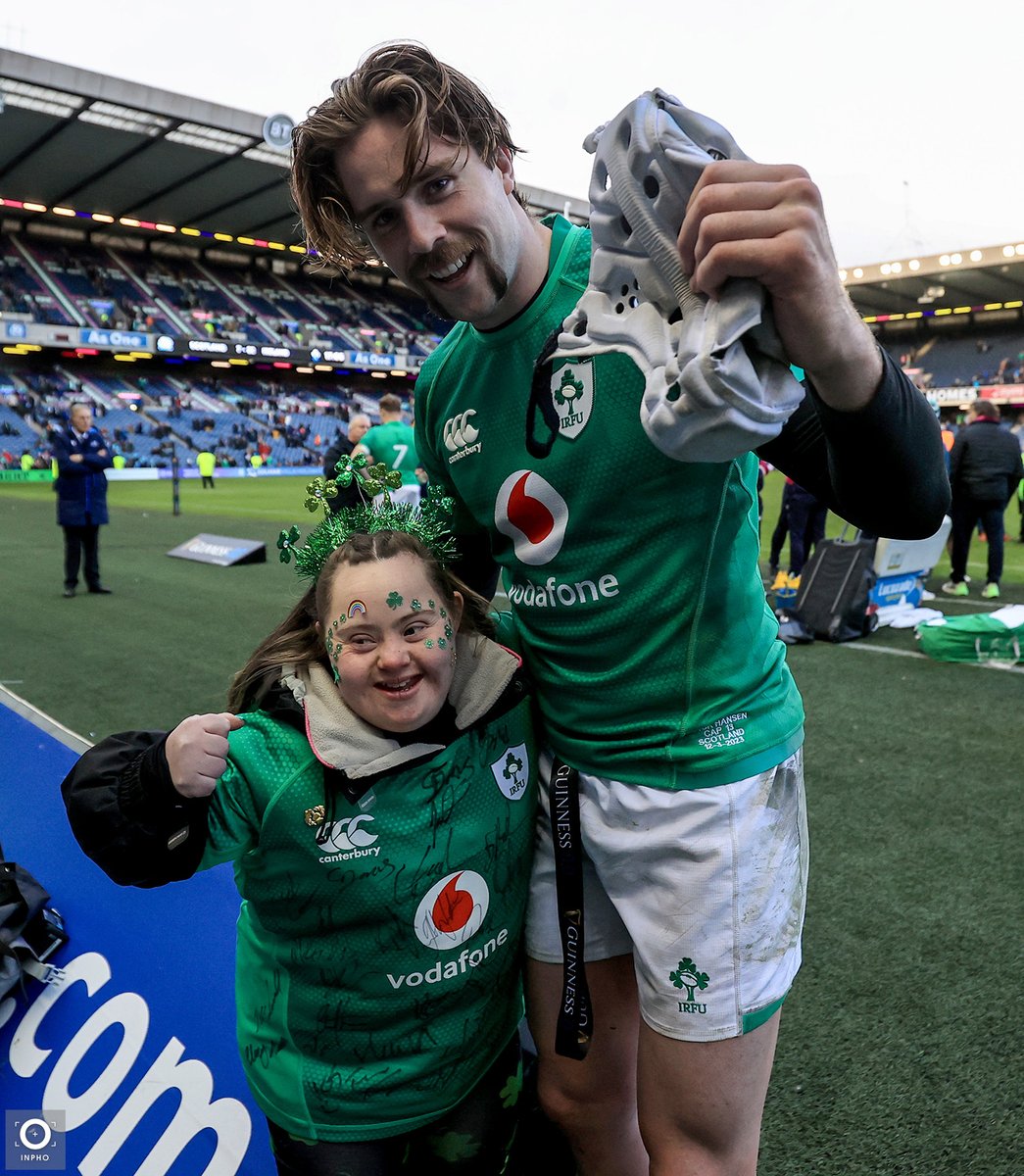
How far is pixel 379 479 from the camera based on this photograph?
173cm

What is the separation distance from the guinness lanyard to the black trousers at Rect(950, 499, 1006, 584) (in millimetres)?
8001

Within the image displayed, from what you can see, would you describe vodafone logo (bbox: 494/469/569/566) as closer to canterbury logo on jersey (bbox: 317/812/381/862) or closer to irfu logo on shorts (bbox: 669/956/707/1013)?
canterbury logo on jersey (bbox: 317/812/381/862)

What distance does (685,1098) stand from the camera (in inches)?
52.3

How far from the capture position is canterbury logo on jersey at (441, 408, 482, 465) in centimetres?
146

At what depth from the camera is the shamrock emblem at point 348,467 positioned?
5.55ft

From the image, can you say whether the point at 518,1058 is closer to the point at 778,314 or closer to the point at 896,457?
the point at 896,457

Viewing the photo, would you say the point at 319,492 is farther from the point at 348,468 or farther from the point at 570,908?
the point at 570,908

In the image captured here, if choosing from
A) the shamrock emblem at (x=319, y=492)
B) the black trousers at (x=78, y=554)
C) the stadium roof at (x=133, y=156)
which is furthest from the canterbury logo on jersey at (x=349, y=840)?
the stadium roof at (x=133, y=156)

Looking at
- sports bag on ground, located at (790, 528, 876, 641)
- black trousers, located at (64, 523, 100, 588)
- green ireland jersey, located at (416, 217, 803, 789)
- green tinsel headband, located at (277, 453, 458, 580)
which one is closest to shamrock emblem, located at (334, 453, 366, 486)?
green tinsel headband, located at (277, 453, 458, 580)

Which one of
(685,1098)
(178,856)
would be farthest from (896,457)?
(178,856)

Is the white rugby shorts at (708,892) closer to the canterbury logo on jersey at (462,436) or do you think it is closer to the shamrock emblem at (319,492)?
the canterbury logo on jersey at (462,436)

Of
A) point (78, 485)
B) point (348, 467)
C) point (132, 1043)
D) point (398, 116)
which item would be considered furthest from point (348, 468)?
point (78, 485)

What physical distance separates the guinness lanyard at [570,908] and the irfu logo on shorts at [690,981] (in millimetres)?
203

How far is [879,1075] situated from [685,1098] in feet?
3.66
